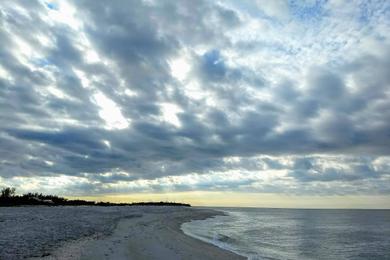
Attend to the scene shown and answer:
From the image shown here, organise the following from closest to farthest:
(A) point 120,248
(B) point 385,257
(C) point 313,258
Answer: (A) point 120,248, (C) point 313,258, (B) point 385,257

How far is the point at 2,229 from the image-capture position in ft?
84.0

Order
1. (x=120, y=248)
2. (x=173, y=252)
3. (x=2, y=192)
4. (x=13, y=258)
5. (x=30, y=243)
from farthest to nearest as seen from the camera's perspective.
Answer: (x=2, y=192) → (x=173, y=252) → (x=120, y=248) → (x=30, y=243) → (x=13, y=258)

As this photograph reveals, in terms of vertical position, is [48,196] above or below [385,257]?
above

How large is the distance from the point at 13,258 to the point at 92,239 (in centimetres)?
941

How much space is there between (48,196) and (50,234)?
87337mm

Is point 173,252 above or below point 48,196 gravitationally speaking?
below

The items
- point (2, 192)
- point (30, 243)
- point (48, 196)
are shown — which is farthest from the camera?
point (48, 196)

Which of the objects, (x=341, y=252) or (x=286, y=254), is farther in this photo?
(x=341, y=252)

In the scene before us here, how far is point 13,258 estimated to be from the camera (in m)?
16.3

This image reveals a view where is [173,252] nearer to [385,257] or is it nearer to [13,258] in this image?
[13,258]

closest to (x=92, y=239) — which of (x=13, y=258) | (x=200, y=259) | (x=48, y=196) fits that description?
(x=200, y=259)

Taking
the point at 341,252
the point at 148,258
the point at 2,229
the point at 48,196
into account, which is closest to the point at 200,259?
the point at 148,258

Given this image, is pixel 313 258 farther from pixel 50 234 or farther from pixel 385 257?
pixel 50 234

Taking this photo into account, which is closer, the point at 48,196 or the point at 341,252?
the point at 341,252
